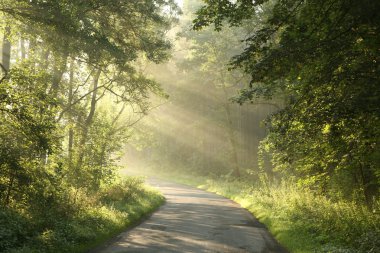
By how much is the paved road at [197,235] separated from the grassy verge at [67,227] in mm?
588

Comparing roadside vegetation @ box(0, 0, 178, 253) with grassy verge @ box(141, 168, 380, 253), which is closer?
grassy verge @ box(141, 168, 380, 253)

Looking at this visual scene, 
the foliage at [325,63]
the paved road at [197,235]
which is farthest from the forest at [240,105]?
the paved road at [197,235]

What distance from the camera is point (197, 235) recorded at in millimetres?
13156

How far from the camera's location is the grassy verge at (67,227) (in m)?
9.11

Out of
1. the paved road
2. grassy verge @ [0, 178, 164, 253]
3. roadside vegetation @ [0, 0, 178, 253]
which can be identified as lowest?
the paved road

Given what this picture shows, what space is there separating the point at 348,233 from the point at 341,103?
4454 mm

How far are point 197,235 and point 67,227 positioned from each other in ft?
15.0

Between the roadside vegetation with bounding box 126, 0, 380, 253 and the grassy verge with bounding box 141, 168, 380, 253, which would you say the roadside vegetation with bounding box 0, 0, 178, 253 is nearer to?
the roadside vegetation with bounding box 126, 0, 380, 253

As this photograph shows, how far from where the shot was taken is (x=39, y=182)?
10.6m

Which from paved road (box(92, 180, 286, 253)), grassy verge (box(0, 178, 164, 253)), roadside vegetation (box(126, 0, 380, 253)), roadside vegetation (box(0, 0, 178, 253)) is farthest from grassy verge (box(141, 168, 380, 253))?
roadside vegetation (box(0, 0, 178, 253))

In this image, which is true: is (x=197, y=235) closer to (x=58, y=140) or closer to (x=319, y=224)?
(x=319, y=224)

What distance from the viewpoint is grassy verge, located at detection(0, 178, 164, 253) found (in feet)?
29.9

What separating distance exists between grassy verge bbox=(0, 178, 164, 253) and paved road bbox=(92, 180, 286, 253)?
1.93 ft

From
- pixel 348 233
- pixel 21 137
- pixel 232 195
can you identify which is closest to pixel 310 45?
pixel 348 233
